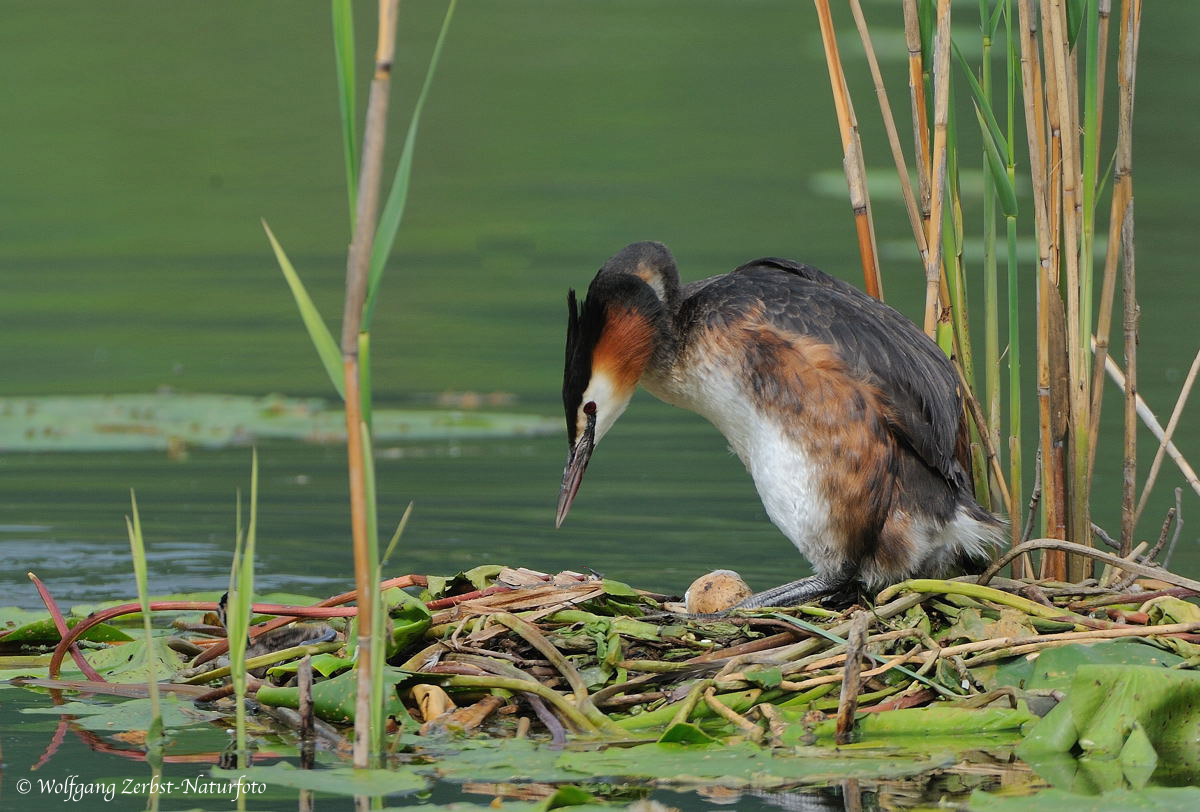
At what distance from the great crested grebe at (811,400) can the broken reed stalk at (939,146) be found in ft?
0.65

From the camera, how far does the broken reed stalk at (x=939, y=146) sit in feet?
16.7

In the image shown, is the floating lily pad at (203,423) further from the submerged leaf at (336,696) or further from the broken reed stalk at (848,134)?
the submerged leaf at (336,696)

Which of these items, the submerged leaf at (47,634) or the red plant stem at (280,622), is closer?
the red plant stem at (280,622)

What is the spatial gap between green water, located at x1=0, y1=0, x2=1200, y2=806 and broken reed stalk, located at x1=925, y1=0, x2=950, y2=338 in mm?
1609

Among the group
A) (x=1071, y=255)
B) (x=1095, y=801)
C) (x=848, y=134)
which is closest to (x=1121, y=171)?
(x=1071, y=255)

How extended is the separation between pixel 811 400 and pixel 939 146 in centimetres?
81

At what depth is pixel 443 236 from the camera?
532 inches

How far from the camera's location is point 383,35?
12.2 feet

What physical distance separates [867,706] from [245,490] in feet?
13.5

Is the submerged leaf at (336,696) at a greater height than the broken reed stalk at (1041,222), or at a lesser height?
lesser

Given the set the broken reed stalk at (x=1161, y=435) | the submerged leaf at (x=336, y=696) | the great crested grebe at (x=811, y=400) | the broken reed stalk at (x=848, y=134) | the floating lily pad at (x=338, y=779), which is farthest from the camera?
the broken reed stalk at (x=1161, y=435)

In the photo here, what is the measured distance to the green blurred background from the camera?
23.9 ft

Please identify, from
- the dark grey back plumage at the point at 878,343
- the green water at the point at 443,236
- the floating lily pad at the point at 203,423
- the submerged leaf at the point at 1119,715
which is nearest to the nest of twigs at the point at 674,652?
the submerged leaf at the point at 1119,715

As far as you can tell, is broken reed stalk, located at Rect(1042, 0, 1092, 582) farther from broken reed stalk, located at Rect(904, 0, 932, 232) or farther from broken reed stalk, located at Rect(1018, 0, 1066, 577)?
broken reed stalk, located at Rect(904, 0, 932, 232)
